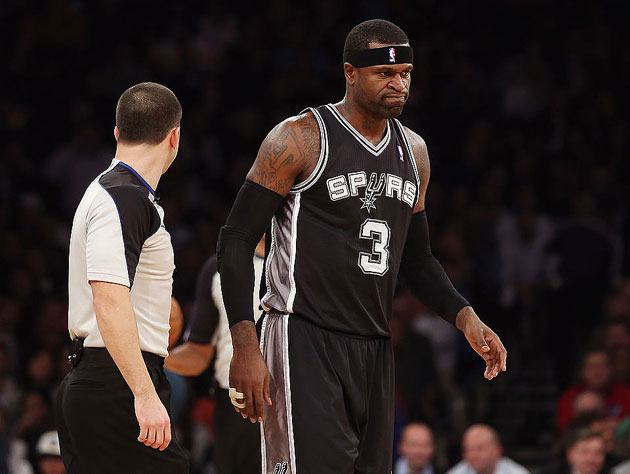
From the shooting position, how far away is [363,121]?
4434mm

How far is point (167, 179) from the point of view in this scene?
11.6 meters

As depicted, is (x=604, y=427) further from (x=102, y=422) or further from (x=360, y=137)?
(x=102, y=422)

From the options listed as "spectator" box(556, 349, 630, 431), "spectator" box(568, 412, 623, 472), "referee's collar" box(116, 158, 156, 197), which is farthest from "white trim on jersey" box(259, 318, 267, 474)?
"spectator" box(556, 349, 630, 431)

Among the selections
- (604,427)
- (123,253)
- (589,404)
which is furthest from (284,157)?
(589,404)

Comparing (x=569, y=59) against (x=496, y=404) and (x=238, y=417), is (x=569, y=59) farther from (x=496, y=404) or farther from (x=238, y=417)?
(x=238, y=417)

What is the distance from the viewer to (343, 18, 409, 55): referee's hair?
4328mm

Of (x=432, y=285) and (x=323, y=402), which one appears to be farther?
(x=432, y=285)

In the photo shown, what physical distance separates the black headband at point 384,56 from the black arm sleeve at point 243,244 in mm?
614

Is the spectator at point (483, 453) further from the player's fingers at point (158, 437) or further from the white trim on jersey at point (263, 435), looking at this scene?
the player's fingers at point (158, 437)

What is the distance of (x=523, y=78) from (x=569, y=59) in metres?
0.64

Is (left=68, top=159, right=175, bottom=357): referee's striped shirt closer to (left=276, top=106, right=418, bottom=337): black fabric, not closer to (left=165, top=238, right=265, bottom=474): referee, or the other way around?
(left=276, top=106, right=418, bottom=337): black fabric

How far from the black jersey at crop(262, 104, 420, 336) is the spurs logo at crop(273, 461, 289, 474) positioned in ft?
1.72

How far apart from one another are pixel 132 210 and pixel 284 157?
0.63m

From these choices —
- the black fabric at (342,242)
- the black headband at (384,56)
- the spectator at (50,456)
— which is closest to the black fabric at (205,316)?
the black fabric at (342,242)
